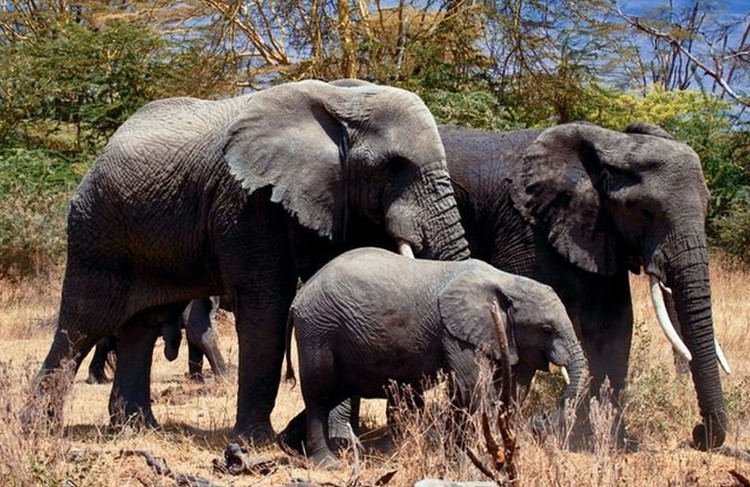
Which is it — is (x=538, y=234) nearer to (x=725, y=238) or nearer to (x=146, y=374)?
(x=146, y=374)

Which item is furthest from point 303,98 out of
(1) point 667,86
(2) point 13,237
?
(1) point 667,86

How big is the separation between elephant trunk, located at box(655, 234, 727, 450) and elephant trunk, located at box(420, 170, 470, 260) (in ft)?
4.03

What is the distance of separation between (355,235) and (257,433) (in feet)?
4.37

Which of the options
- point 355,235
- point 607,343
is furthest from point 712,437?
point 355,235

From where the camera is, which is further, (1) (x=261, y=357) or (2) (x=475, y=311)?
(1) (x=261, y=357)

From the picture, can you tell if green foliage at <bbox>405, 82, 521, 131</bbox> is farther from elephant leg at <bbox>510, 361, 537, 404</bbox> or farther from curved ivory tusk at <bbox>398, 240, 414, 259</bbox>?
elephant leg at <bbox>510, 361, 537, 404</bbox>

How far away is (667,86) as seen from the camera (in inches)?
1783

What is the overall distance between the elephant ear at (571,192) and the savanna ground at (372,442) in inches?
37.0

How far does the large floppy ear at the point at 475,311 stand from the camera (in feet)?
21.8

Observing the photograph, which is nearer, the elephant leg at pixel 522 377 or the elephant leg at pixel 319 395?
the elephant leg at pixel 522 377

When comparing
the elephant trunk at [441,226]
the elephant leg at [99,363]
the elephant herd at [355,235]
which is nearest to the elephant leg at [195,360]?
the elephant leg at [99,363]

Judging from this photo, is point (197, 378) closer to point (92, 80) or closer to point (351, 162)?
point (351, 162)

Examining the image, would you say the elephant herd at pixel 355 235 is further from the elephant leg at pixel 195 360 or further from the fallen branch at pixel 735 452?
the elephant leg at pixel 195 360

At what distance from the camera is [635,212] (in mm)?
8156
